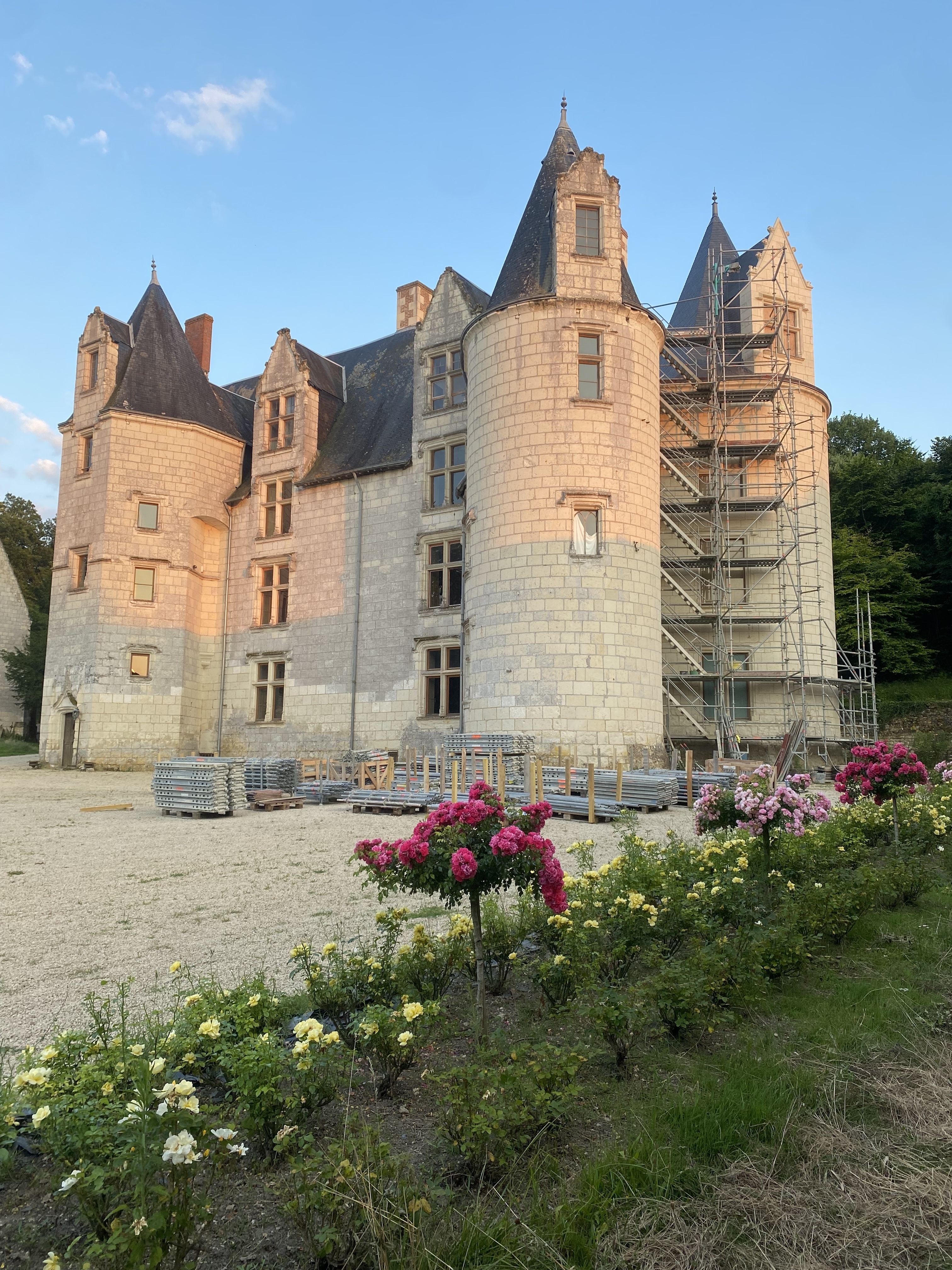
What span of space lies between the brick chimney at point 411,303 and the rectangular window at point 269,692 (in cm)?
1331

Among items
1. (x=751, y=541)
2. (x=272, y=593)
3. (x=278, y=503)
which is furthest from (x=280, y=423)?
(x=751, y=541)

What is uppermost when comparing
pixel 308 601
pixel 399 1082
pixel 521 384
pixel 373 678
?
pixel 521 384

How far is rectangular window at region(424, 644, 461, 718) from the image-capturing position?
2384cm

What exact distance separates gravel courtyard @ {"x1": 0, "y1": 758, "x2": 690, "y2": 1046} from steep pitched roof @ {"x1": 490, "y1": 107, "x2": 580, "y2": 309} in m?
13.1

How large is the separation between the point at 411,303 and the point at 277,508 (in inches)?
391

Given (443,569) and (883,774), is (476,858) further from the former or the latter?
(443,569)

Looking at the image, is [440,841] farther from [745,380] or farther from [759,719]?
[745,380]

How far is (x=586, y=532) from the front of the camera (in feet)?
66.4

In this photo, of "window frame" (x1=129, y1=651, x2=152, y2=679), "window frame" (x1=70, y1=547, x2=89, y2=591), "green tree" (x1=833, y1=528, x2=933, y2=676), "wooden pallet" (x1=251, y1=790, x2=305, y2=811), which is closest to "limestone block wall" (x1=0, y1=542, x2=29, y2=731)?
"window frame" (x1=70, y1=547, x2=89, y2=591)

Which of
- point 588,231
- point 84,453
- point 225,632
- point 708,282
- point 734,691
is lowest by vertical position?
point 734,691

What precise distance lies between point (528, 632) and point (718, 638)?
6.27 meters

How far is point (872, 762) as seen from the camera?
9.00 meters

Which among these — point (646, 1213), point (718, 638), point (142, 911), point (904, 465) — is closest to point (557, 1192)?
point (646, 1213)

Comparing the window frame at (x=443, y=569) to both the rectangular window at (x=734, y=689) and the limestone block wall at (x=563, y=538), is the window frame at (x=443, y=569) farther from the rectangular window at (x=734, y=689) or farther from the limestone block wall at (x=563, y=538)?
the rectangular window at (x=734, y=689)
